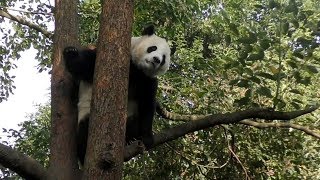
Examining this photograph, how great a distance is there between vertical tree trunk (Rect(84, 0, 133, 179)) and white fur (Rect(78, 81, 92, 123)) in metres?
1.06

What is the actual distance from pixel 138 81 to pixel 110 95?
5.24 feet

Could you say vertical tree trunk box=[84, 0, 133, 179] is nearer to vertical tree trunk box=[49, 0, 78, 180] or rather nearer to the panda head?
vertical tree trunk box=[49, 0, 78, 180]

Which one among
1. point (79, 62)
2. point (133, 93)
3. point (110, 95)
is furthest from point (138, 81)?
point (110, 95)

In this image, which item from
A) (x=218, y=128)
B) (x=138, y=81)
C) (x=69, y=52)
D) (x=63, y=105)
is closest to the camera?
(x=63, y=105)

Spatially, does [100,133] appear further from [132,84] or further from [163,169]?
[163,169]

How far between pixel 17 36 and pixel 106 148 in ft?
18.8

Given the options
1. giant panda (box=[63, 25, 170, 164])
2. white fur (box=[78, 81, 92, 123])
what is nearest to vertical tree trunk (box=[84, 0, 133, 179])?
giant panda (box=[63, 25, 170, 164])

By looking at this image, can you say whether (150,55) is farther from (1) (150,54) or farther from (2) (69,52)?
(2) (69,52)

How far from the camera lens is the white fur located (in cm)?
373

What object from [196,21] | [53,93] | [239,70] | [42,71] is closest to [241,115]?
[239,70]

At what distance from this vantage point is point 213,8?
737 centimetres

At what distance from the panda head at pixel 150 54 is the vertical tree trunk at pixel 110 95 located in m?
1.19

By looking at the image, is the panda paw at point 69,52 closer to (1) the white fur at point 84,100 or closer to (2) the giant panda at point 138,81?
(2) the giant panda at point 138,81

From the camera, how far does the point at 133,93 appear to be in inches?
169
